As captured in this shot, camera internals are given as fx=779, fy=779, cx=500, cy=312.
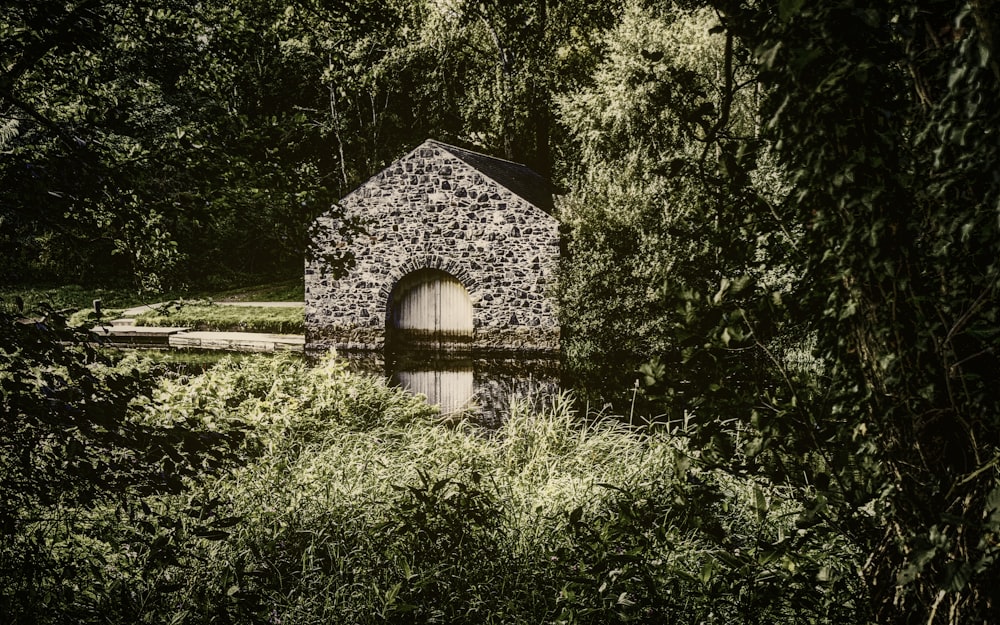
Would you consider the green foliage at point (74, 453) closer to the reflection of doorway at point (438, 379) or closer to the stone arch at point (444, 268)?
the reflection of doorway at point (438, 379)

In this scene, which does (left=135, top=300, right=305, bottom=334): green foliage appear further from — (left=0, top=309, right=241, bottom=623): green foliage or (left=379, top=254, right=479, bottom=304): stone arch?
(left=0, top=309, right=241, bottom=623): green foliage

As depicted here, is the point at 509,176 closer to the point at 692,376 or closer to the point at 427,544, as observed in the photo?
the point at 427,544

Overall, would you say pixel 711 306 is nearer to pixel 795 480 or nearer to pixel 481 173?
pixel 795 480

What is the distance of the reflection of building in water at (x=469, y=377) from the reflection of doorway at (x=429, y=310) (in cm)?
44

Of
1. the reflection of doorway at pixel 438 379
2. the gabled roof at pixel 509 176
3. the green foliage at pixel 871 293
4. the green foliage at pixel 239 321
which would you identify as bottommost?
the reflection of doorway at pixel 438 379

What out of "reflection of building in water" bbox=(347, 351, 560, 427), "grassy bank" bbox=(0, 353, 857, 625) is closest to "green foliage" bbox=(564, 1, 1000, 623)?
"grassy bank" bbox=(0, 353, 857, 625)

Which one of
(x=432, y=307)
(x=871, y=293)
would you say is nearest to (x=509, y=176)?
(x=432, y=307)

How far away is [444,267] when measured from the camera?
1738 cm

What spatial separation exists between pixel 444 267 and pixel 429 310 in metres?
1.16

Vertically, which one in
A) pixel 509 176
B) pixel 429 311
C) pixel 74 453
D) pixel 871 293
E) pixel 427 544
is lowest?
pixel 427 544

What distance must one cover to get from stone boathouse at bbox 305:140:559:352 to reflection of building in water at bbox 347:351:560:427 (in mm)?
540

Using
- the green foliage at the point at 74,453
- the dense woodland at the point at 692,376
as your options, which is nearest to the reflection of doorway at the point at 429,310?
the dense woodland at the point at 692,376

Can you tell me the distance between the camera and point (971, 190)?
5.69ft

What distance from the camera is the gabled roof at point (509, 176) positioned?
17141mm
